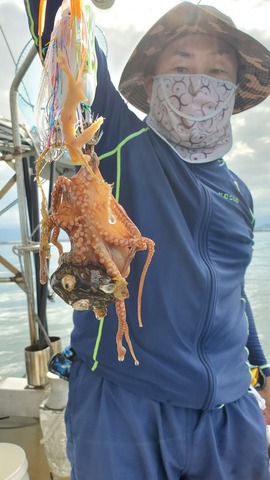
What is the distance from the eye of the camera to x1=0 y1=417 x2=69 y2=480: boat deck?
201 centimetres

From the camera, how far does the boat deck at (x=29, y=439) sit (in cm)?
201

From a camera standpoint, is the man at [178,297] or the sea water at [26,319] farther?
the sea water at [26,319]

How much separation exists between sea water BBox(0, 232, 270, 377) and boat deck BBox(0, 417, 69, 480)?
86 cm

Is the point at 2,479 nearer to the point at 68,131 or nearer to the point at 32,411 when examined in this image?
the point at 32,411

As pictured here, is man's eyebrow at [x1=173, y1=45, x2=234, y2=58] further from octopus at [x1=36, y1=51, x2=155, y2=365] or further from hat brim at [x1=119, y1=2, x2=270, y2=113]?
octopus at [x1=36, y1=51, x2=155, y2=365]

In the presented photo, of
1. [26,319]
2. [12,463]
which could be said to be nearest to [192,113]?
[12,463]

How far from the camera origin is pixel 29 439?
2.28 m

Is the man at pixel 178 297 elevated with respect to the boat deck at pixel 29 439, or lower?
elevated

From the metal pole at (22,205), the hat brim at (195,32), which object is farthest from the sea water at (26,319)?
the hat brim at (195,32)

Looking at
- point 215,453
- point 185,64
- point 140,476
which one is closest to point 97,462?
point 140,476

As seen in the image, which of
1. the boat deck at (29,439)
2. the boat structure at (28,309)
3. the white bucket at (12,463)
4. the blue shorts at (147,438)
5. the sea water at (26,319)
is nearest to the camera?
the blue shorts at (147,438)

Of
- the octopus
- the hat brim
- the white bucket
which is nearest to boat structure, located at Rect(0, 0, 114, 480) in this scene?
the white bucket

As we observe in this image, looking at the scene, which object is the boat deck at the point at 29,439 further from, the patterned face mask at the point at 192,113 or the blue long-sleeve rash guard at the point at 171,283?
the patterned face mask at the point at 192,113

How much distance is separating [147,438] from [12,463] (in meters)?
1.12
